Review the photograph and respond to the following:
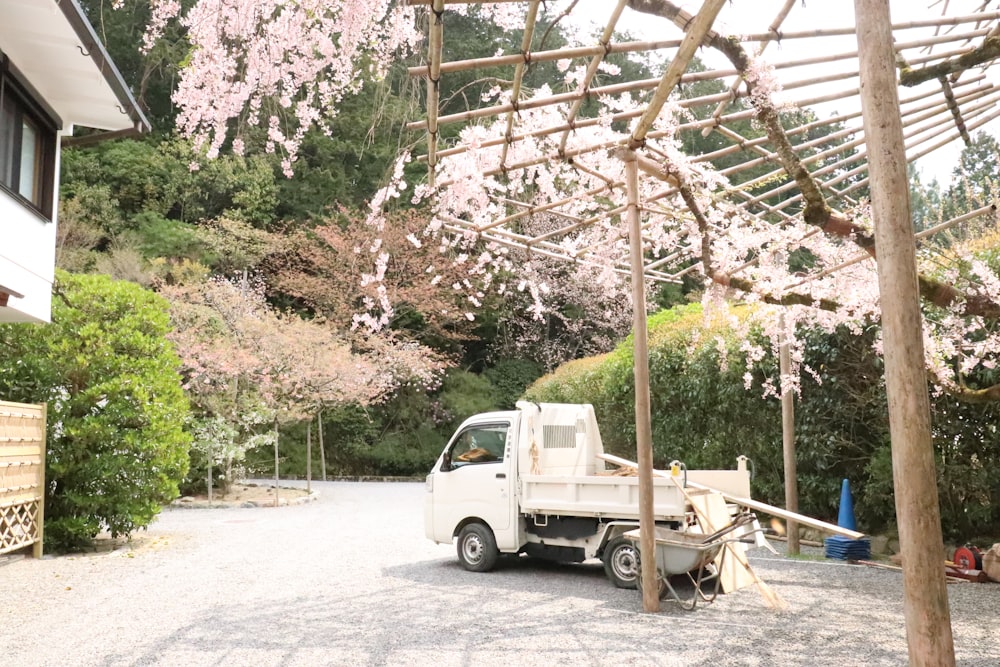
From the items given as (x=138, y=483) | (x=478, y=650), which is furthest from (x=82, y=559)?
(x=478, y=650)

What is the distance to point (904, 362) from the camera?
291 centimetres

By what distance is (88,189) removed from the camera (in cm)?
2273

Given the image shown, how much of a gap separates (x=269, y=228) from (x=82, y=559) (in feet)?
56.3

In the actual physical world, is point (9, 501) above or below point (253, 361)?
below

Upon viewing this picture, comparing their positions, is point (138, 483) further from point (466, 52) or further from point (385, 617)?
point (466, 52)

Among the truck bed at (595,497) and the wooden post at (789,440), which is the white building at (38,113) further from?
the wooden post at (789,440)

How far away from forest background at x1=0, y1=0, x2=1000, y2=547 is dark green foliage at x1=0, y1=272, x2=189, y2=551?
31mm

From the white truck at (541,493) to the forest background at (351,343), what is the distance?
1725 mm

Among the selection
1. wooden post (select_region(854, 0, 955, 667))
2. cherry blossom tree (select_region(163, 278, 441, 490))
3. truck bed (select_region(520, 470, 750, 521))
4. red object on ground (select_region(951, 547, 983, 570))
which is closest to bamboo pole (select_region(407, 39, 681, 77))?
wooden post (select_region(854, 0, 955, 667))

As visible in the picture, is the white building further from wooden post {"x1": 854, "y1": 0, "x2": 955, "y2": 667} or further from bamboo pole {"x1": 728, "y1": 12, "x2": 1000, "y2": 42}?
wooden post {"x1": 854, "y1": 0, "x2": 955, "y2": 667}

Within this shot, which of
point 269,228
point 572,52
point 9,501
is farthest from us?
point 269,228

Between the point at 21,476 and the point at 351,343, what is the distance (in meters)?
13.3

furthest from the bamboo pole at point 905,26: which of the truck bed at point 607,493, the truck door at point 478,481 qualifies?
the truck door at point 478,481

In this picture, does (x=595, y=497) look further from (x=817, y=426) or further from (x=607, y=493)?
(x=817, y=426)
